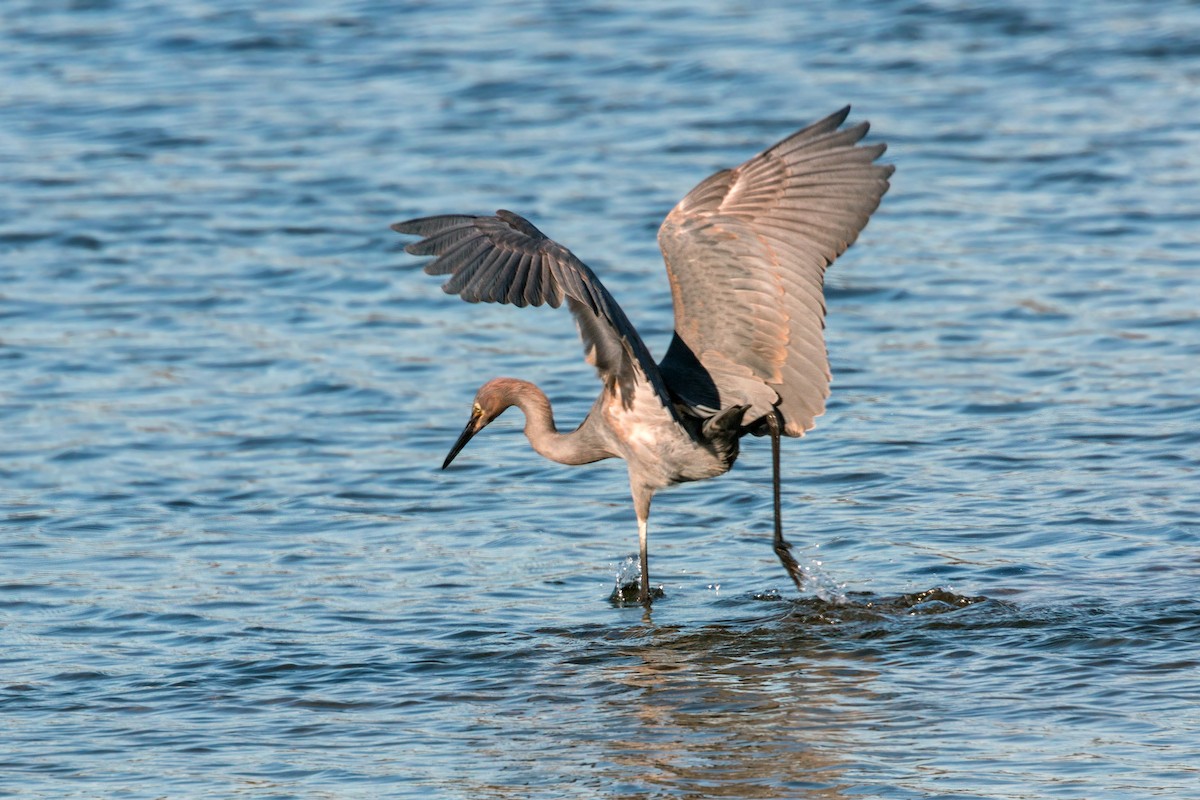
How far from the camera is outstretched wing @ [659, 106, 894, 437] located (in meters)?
7.18

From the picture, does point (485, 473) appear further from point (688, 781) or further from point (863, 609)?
point (688, 781)

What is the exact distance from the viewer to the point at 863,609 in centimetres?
748

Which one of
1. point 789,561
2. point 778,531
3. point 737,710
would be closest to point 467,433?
point 778,531

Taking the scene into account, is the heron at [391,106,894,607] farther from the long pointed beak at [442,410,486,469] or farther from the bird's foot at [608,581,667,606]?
the long pointed beak at [442,410,486,469]

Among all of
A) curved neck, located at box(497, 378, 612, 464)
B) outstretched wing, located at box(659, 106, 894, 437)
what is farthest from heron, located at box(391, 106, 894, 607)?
curved neck, located at box(497, 378, 612, 464)

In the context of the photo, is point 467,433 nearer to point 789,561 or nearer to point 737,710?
point 789,561

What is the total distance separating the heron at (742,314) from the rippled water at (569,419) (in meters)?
0.69

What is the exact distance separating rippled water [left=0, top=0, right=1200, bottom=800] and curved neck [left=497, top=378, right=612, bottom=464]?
1.52 feet

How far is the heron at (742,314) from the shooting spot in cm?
718

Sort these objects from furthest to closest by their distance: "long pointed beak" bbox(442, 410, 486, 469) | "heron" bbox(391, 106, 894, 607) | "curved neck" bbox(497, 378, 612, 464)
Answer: "long pointed beak" bbox(442, 410, 486, 469), "curved neck" bbox(497, 378, 612, 464), "heron" bbox(391, 106, 894, 607)

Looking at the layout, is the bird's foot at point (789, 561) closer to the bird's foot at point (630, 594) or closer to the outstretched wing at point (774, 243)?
the bird's foot at point (630, 594)

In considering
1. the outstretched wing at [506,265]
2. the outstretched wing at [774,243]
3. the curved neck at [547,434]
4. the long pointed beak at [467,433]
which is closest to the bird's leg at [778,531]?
the outstretched wing at [774,243]

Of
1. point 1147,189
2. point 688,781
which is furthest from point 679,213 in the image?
point 1147,189

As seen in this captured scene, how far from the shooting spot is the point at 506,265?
6.30m
